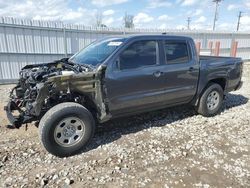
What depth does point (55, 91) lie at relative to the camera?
3623mm

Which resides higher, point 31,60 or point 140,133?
point 31,60

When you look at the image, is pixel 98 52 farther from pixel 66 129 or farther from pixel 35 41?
pixel 35 41

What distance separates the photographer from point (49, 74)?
388cm

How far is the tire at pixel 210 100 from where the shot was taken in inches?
215

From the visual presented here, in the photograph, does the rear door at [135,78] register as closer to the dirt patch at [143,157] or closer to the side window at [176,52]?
the side window at [176,52]

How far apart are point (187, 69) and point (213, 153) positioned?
1.85 metres

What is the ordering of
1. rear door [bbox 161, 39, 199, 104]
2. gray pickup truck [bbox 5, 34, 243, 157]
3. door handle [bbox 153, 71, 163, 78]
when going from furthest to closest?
rear door [bbox 161, 39, 199, 104], door handle [bbox 153, 71, 163, 78], gray pickup truck [bbox 5, 34, 243, 157]

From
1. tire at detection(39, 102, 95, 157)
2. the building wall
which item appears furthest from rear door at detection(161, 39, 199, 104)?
the building wall

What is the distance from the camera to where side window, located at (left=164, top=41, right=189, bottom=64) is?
4.70 meters

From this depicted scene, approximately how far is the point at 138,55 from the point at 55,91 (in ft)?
5.45

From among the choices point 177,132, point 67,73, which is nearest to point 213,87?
point 177,132

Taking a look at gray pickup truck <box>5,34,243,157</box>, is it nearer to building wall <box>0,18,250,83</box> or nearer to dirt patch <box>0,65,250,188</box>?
dirt patch <box>0,65,250,188</box>

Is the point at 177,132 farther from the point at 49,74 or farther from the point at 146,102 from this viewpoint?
the point at 49,74

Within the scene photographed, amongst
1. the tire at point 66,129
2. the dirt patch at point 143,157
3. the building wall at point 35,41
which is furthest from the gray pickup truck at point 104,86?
the building wall at point 35,41
